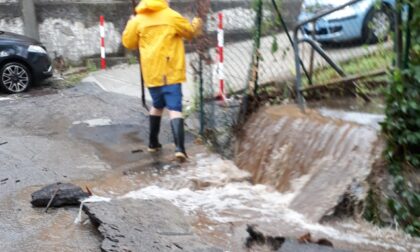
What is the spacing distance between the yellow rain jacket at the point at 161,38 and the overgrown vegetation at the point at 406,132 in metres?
2.52

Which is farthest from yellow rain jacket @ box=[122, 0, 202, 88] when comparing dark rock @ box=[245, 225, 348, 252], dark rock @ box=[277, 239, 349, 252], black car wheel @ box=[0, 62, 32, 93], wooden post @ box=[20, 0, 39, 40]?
wooden post @ box=[20, 0, 39, 40]

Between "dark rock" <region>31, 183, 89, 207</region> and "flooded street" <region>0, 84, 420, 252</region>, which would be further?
"dark rock" <region>31, 183, 89, 207</region>

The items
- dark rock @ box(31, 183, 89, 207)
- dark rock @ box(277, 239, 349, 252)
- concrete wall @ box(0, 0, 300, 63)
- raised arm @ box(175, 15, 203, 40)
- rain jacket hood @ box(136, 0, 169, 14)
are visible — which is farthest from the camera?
concrete wall @ box(0, 0, 300, 63)

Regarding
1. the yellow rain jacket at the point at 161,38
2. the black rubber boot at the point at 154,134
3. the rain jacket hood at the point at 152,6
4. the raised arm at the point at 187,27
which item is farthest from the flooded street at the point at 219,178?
the rain jacket hood at the point at 152,6

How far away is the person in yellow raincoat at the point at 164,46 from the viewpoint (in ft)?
20.4

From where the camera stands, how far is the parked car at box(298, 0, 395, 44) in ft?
16.5

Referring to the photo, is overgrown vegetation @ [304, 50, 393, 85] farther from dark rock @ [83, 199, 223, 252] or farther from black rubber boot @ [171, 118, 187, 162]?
dark rock @ [83, 199, 223, 252]

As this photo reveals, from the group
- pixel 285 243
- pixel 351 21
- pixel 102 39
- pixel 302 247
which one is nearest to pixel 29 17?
pixel 102 39

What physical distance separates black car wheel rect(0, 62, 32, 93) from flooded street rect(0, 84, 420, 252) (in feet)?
10.2

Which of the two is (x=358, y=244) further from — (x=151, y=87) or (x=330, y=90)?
(x=151, y=87)

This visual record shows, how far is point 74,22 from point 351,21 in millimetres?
9015

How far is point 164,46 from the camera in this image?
620 cm

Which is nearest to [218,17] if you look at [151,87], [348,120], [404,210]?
[151,87]

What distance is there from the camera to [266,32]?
6387 mm
